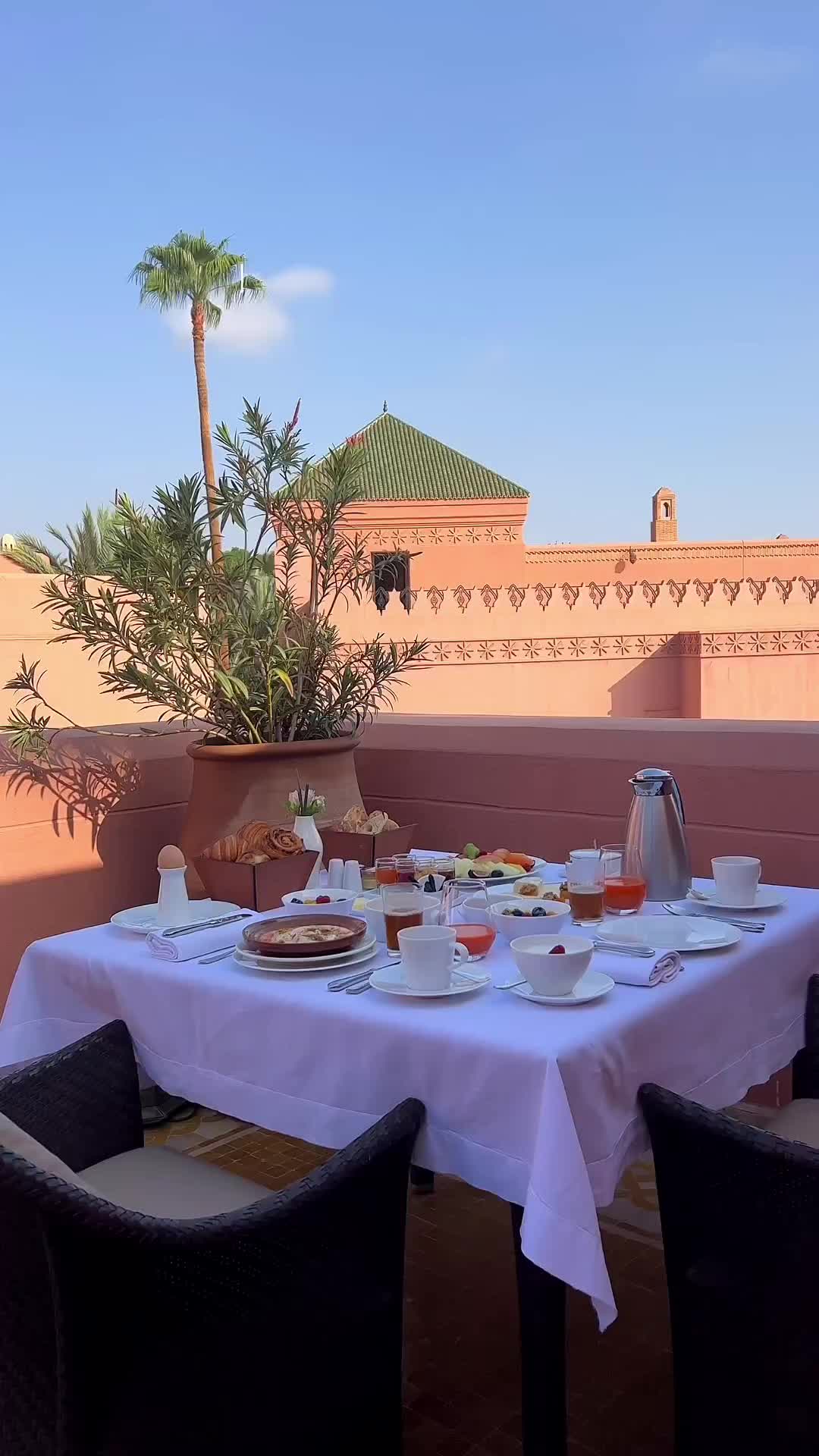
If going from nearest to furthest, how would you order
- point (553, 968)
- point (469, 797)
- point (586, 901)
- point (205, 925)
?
point (553, 968), point (586, 901), point (205, 925), point (469, 797)

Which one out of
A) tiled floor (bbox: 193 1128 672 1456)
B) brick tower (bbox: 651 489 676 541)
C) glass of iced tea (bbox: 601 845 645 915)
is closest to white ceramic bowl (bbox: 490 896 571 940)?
glass of iced tea (bbox: 601 845 645 915)

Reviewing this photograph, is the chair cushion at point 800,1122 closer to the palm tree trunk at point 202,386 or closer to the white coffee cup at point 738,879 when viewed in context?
the white coffee cup at point 738,879

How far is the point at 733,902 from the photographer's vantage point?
2.02 m

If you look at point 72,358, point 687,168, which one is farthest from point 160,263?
point 687,168

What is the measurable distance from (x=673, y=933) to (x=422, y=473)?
68.6 feet

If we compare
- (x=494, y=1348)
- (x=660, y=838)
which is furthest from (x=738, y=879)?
(x=494, y=1348)

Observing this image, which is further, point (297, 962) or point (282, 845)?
point (282, 845)

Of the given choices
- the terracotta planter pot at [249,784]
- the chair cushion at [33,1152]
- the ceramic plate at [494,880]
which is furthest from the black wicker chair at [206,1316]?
the terracotta planter pot at [249,784]

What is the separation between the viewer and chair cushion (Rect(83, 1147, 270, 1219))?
1.56 metres

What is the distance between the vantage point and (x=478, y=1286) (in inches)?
85.5

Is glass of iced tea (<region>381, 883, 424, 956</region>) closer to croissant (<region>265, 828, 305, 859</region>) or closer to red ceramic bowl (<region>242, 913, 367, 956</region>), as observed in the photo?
red ceramic bowl (<region>242, 913, 367, 956</region>)

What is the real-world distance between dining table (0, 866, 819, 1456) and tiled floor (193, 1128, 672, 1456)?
0.35 m

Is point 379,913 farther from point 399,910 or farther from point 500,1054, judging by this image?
point 500,1054

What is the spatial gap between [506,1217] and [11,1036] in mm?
Answer: 1181
